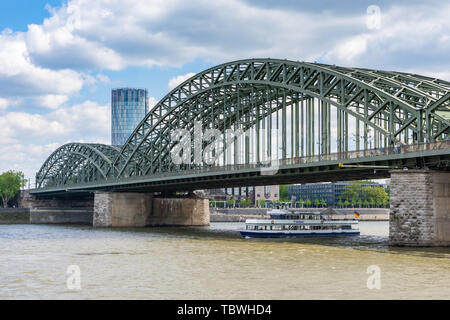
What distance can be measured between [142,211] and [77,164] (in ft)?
144

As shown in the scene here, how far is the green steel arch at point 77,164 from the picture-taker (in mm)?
131250

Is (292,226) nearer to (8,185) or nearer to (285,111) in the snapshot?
(285,111)

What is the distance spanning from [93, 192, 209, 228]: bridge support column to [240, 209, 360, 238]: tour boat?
124 ft

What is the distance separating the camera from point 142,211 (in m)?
108

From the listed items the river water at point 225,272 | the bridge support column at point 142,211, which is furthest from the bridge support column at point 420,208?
the bridge support column at point 142,211

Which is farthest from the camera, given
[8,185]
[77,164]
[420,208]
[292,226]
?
[8,185]

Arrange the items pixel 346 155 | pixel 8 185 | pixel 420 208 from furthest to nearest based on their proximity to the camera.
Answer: pixel 8 185 < pixel 346 155 < pixel 420 208

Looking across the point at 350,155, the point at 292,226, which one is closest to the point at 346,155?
the point at 350,155

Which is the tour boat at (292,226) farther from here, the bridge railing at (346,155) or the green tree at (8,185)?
the green tree at (8,185)

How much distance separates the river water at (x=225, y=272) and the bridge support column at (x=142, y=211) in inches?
1909

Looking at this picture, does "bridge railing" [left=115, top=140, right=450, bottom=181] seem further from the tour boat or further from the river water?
the river water

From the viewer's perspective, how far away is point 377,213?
7215 inches

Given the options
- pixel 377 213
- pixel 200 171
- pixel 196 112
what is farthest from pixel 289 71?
pixel 377 213

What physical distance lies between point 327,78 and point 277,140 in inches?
520
